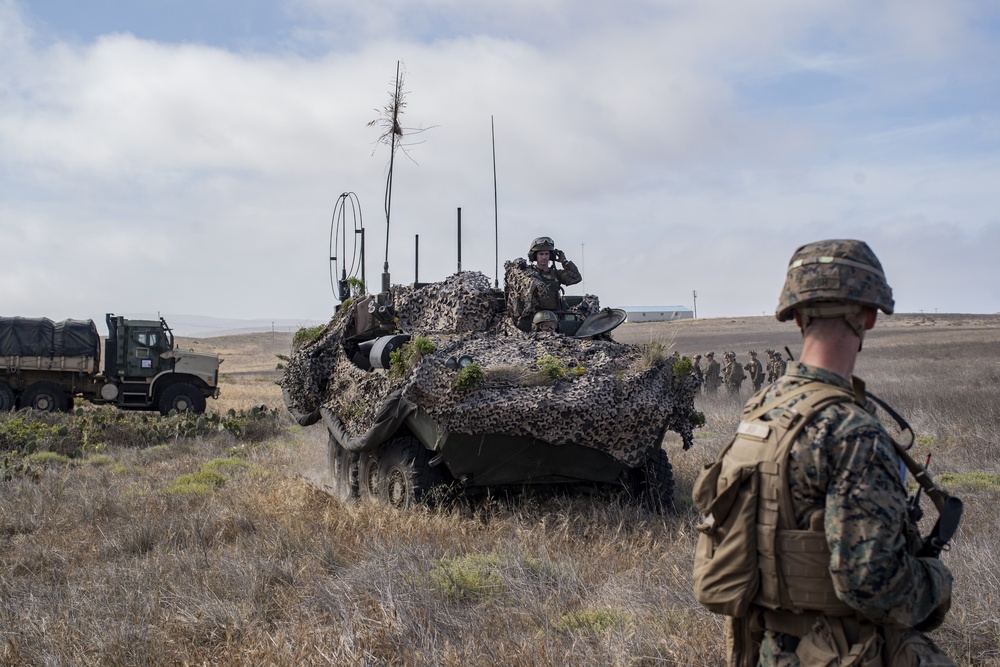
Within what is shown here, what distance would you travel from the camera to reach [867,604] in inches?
95.4

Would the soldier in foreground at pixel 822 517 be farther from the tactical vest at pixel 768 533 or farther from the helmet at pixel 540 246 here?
the helmet at pixel 540 246

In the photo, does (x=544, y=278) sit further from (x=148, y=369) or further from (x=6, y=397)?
(x=6, y=397)

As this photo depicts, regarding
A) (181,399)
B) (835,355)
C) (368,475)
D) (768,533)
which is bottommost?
(181,399)

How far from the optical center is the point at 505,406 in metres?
6.95

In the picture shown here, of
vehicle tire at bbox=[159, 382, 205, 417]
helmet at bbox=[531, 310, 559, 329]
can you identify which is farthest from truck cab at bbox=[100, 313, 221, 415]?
helmet at bbox=[531, 310, 559, 329]

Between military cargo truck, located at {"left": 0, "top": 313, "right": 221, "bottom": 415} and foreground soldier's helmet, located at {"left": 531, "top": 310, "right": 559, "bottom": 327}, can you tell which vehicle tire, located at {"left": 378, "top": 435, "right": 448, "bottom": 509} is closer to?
foreground soldier's helmet, located at {"left": 531, "top": 310, "right": 559, "bottom": 327}

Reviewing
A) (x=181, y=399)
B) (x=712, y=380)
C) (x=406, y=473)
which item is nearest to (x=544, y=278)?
(x=406, y=473)

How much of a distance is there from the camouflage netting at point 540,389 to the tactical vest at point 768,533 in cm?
425

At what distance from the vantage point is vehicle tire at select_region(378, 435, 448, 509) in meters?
7.63

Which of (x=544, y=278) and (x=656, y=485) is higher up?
(x=544, y=278)

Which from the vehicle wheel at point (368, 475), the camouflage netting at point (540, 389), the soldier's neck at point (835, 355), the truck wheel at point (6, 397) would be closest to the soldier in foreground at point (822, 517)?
the soldier's neck at point (835, 355)

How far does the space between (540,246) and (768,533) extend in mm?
6651

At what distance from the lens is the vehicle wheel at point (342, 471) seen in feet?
30.2

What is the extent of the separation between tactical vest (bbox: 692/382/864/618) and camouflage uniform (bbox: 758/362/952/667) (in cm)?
4
